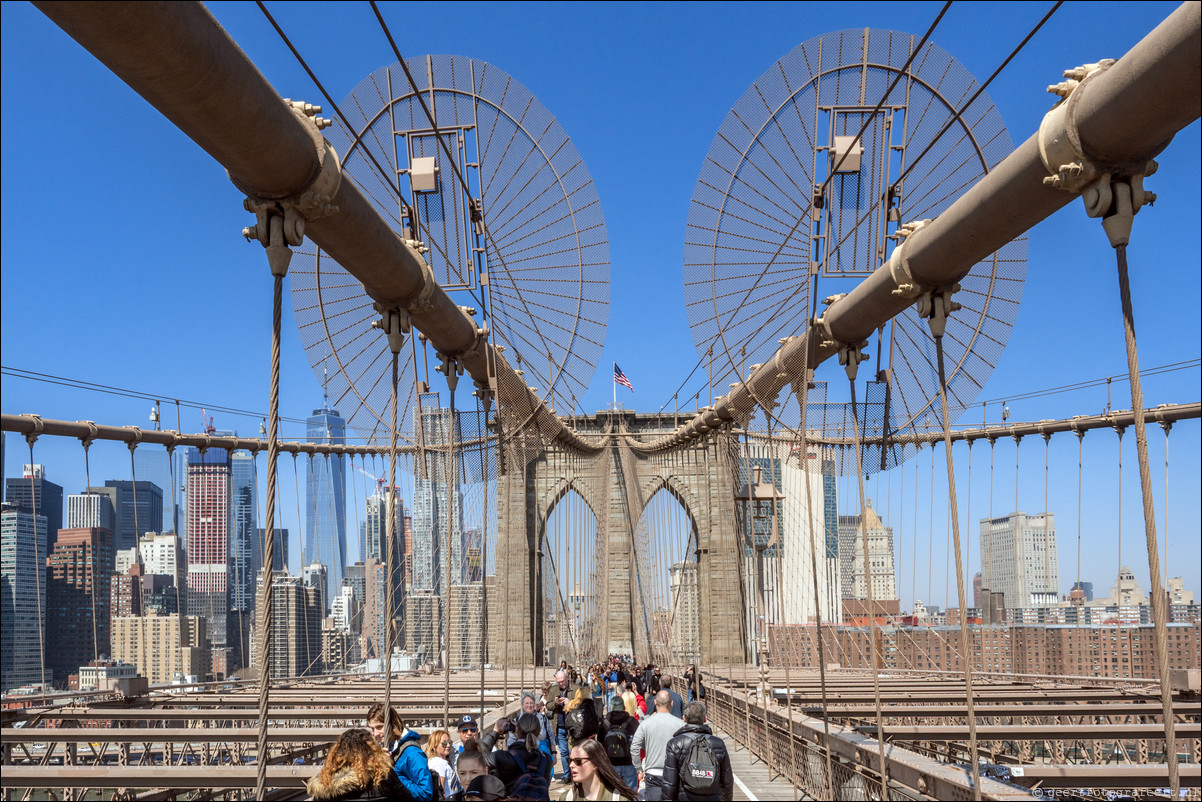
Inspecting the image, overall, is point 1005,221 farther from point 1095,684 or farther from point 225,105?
point 1095,684

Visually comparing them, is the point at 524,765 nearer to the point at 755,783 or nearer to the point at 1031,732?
the point at 1031,732

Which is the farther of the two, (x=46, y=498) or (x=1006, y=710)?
(x=46, y=498)

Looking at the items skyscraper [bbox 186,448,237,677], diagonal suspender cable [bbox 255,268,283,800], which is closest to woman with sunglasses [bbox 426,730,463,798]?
diagonal suspender cable [bbox 255,268,283,800]

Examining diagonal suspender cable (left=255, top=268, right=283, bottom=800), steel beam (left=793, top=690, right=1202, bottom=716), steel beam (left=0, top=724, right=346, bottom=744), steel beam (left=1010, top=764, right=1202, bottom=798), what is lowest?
steel beam (left=793, top=690, right=1202, bottom=716)

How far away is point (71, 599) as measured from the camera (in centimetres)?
4234

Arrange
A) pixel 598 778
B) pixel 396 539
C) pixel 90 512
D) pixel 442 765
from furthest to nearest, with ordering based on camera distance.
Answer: pixel 90 512 → pixel 396 539 → pixel 442 765 → pixel 598 778

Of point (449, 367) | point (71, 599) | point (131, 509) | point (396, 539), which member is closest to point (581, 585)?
point (396, 539)

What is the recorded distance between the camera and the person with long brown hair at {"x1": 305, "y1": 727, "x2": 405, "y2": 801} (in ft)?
13.7

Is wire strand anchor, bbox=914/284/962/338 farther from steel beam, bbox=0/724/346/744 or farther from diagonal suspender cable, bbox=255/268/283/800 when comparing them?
steel beam, bbox=0/724/346/744

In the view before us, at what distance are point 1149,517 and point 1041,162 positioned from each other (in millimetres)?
2051

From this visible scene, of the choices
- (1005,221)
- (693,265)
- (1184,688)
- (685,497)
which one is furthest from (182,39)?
(685,497)

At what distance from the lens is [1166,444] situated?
64.7 feet

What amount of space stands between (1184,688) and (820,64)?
12516mm

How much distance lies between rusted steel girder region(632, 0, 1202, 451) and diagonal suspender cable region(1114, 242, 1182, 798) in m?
0.60
